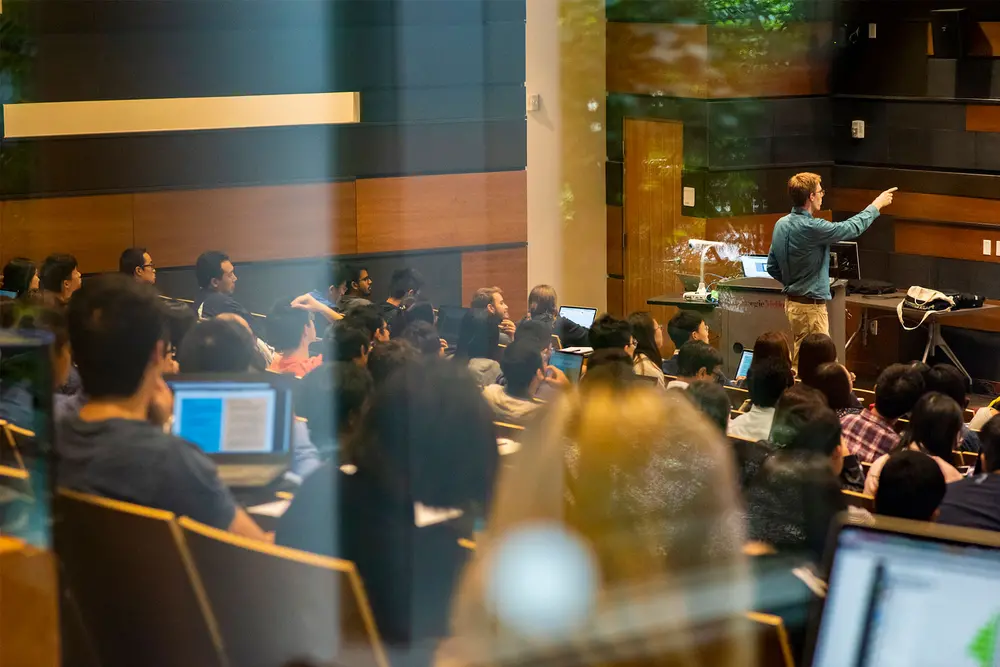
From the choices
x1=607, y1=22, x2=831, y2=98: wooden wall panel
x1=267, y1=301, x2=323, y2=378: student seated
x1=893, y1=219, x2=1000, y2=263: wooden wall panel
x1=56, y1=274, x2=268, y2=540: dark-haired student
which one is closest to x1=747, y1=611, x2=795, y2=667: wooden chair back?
x1=56, y1=274, x2=268, y2=540: dark-haired student

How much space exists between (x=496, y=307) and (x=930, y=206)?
3.28 meters

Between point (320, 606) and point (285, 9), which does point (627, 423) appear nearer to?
point (320, 606)

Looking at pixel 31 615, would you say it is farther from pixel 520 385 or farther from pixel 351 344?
pixel 351 344

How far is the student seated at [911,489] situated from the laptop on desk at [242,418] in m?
1.29

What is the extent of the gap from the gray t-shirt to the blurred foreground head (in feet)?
1.63

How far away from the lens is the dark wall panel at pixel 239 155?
5.87 meters

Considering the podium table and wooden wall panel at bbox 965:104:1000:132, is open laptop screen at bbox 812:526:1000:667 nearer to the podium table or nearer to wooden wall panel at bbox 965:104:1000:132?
the podium table

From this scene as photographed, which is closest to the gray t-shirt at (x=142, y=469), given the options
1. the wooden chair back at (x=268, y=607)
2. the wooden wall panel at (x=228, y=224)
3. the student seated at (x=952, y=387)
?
the wooden chair back at (x=268, y=607)

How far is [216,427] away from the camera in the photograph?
9.07 ft

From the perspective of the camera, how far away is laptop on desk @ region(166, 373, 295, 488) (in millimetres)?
2686

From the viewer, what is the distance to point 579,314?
5508mm

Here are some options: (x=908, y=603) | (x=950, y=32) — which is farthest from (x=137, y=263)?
(x=908, y=603)

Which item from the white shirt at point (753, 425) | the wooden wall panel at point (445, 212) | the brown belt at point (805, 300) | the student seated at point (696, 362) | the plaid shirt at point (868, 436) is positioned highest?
the wooden wall panel at point (445, 212)

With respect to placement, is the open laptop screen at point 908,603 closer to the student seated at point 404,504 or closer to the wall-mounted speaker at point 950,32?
the student seated at point 404,504
